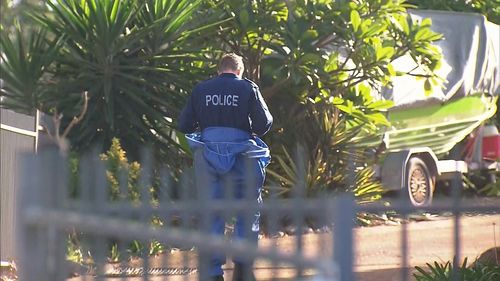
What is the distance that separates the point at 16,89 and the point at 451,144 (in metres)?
7.33

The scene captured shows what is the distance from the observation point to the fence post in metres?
3.15

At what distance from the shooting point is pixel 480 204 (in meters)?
5.22

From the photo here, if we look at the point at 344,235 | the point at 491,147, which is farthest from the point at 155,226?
the point at 491,147

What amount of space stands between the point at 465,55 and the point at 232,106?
425 inches

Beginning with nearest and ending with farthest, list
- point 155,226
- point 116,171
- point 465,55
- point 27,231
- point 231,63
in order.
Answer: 1. point 27,231
2. point 155,226
3. point 231,63
4. point 116,171
5. point 465,55

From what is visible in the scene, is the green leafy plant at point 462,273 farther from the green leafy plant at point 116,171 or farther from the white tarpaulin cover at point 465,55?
the white tarpaulin cover at point 465,55

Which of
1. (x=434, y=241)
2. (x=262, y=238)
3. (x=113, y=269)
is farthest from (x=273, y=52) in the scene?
(x=113, y=269)

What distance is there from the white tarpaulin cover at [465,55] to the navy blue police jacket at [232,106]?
8934mm

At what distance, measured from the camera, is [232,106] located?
8.55 meters

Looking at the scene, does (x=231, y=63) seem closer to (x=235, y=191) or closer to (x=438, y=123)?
(x=235, y=191)

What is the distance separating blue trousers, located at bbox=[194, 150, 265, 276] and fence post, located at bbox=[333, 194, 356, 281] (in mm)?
488

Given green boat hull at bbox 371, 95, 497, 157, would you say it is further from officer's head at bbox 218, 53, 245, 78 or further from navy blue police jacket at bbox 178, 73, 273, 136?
navy blue police jacket at bbox 178, 73, 273, 136

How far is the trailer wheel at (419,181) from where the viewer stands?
659 inches

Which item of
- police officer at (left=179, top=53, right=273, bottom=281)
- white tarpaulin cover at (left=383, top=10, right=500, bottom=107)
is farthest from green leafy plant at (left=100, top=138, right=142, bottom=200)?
white tarpaulin cover at (left=383, top=10, right=500, bottom=107)
